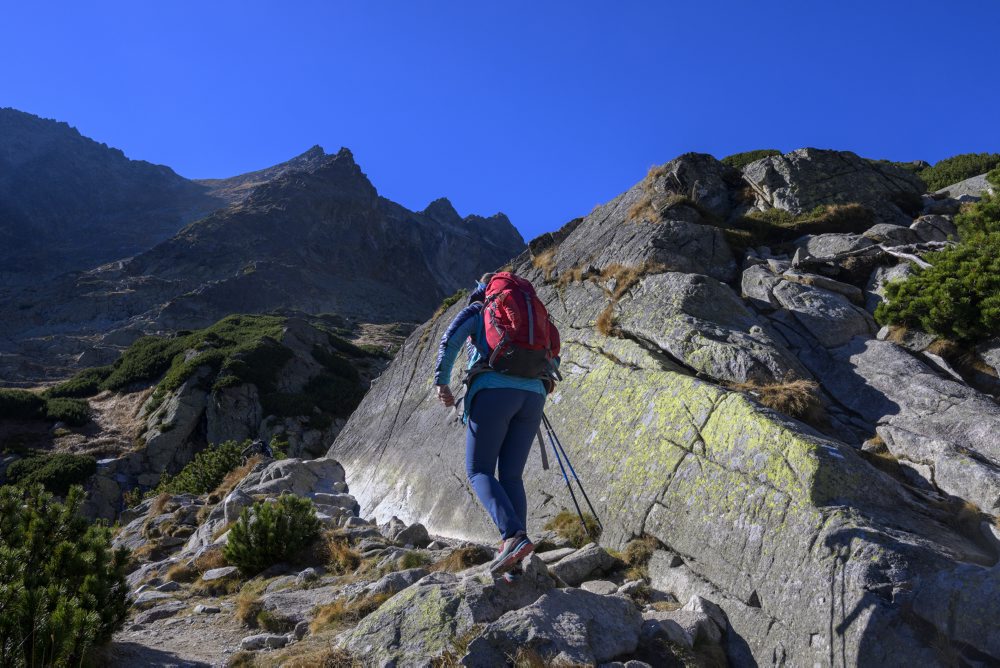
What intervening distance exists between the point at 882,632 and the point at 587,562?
2.40 metres

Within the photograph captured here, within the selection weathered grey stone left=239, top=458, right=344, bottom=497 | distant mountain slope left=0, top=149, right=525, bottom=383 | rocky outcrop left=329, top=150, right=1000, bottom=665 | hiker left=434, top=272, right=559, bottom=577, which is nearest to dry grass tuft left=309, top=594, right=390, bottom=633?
hiker left=434, top=272, right=559, bottom=577

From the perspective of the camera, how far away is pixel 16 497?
4941mm

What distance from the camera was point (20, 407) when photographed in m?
32.9

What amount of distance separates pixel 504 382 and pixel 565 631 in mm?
1716

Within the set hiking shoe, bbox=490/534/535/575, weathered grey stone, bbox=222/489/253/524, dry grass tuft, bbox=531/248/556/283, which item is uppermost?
dry grass tuft, bbox=531/248/556/283

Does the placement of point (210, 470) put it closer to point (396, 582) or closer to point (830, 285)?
point (396, 582)

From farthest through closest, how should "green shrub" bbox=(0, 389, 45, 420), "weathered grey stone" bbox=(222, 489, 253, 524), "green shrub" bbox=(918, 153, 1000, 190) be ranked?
"green shrub" bbox=(0, 389, 45, 420)
"green shrub" bbox=(918, 153, 1000, 190)
"weathered grey stone" bbox=(222, 489, 253, 524)

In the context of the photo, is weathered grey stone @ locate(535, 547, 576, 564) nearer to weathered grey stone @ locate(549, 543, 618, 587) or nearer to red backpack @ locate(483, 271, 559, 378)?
weathered grey stone @ locate(549, 543, 618, 587)

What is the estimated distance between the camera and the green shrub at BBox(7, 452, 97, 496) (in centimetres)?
2502

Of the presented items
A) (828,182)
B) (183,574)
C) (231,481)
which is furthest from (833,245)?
(231,481)

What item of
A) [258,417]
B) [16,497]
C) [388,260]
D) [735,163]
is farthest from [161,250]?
[16,497]

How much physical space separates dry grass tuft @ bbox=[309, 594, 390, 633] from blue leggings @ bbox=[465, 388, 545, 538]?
1324 millimetres

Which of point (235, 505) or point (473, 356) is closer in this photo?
point (473, 356)

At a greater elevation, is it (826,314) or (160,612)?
(826,314)
